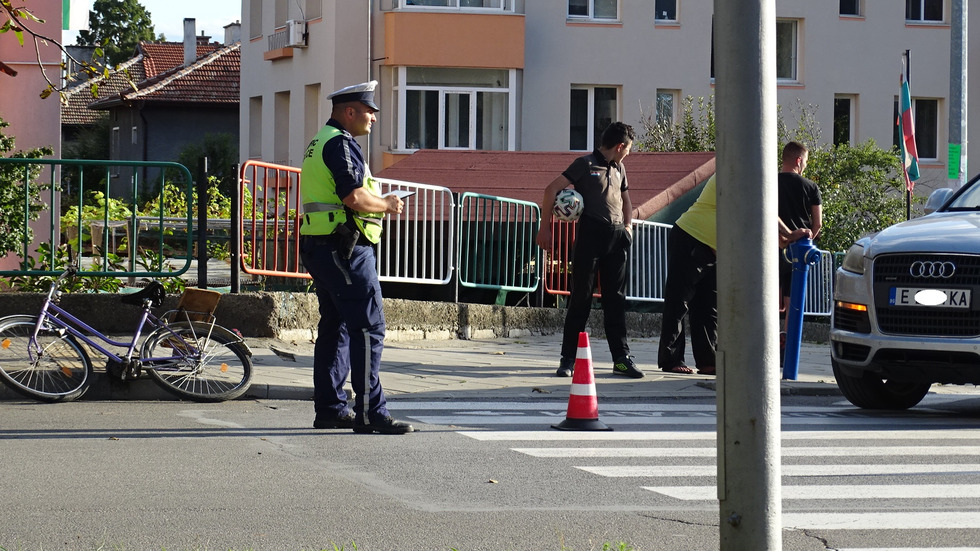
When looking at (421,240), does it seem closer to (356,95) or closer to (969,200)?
(969,200)

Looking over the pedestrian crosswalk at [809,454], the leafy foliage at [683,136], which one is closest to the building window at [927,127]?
the leafy foliage at [683,136]

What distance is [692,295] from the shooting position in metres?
11.1

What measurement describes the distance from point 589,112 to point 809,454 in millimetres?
27665

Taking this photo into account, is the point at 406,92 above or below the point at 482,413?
above

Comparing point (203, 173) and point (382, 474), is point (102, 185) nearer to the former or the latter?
point (203, 173)

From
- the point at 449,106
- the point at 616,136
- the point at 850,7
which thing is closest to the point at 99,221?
the point at 616,136

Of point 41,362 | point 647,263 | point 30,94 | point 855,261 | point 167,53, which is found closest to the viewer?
point 41,362

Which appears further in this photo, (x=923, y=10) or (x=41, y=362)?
(x=923, y=10)

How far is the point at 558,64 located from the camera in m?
33.7

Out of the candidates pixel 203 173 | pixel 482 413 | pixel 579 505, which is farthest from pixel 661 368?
pixel 579 505

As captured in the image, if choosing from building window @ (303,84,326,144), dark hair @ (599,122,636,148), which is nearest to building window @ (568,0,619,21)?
building window @ (303,84,326,144)

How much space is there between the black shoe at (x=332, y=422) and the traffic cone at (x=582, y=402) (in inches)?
48.3

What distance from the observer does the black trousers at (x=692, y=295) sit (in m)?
11.0

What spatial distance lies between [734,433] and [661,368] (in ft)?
25.9
